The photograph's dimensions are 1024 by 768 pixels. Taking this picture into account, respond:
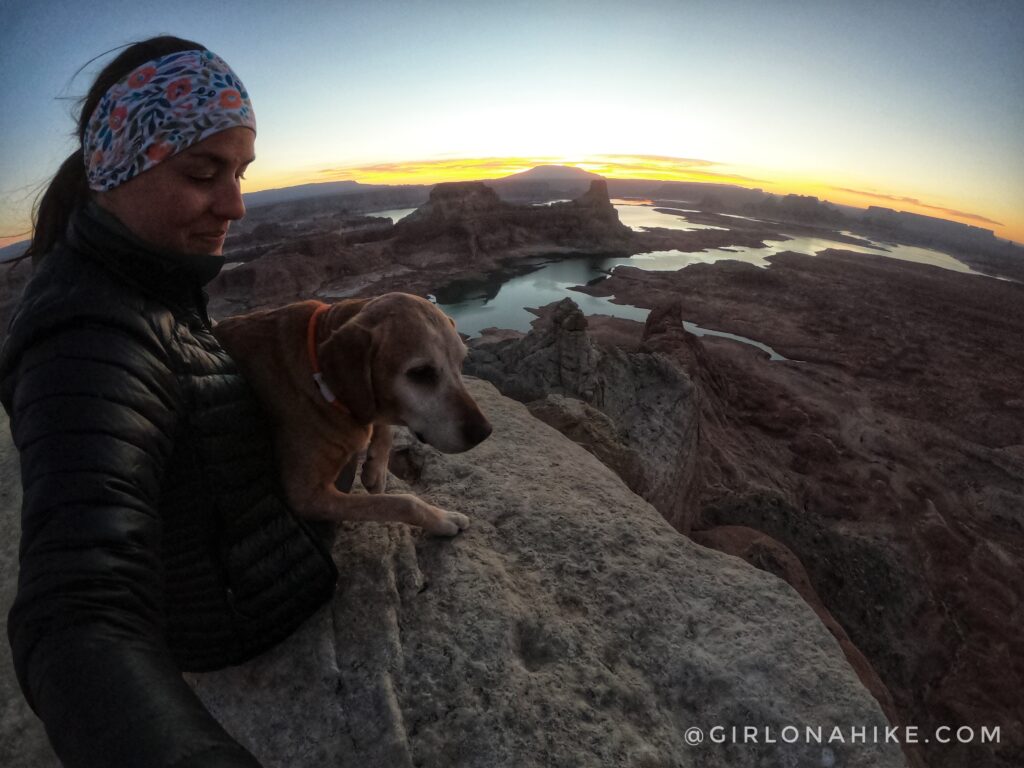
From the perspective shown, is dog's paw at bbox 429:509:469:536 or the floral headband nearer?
the floral headband

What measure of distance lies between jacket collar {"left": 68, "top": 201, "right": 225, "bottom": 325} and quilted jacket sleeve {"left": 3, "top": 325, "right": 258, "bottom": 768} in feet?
1.10

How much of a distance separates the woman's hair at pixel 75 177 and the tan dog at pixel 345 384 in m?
0.88

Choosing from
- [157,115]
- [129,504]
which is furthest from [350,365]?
[129,504]

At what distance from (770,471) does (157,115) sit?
86.1 ft

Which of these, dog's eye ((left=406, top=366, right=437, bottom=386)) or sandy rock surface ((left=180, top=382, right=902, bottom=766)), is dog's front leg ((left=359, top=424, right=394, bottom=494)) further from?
dog's eye ((left=406, top=366, right=437, bottom=386))

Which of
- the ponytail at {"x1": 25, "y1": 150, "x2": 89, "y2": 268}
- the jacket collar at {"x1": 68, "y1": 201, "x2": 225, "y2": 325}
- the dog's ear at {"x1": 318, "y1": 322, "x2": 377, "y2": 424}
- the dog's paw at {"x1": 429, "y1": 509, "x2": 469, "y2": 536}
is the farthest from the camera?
the dog's paw at {"x1": 429, "y1": 509, "x2": 469, "y2": 536}

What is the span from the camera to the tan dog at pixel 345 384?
9.12ft

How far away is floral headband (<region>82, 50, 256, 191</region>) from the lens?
188 centimetres

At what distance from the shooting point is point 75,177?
2123mm

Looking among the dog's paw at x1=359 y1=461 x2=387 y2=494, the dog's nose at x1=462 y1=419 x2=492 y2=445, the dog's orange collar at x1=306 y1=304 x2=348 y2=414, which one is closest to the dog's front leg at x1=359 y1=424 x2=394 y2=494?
the dog's paw at x1=359 y1=461 x2=387 y2=494

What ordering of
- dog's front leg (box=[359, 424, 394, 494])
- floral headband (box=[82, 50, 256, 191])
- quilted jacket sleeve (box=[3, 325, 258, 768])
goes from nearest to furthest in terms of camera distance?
quilted jacket sleeve (box=[3, 325, 258, 768]) < floral headband (box=[82, 50, 256, 191]) < dog's front leg (box=[359, 424, 394, 494])

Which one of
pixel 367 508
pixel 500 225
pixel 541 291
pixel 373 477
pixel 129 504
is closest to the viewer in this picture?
pixel 129 504

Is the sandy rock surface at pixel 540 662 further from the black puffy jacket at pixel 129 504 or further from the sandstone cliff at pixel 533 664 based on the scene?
the black puffy jacket at pixel 129 504

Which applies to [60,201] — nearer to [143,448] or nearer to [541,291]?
[143,448]
